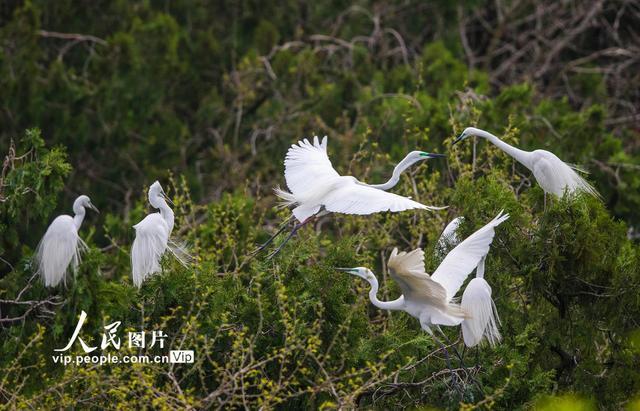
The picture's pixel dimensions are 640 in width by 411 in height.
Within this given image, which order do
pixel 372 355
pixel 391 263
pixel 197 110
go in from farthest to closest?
pixel 197 110, pixel 372 355, pixel 391 263

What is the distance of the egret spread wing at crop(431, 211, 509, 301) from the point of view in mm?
6020

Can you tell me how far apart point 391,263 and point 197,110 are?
24.3ft

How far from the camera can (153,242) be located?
23.0ft

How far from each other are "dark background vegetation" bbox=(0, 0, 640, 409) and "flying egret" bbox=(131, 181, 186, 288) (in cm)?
17

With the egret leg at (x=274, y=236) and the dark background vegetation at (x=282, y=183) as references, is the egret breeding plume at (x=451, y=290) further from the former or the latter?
the egret leg at (x=274, y=236)

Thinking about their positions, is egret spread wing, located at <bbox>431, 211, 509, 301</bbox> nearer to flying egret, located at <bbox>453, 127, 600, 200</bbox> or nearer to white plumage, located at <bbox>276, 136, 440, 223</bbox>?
white plumage, located at <bbox>276, 136, 440, 223</bbox>

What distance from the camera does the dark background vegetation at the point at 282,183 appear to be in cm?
614

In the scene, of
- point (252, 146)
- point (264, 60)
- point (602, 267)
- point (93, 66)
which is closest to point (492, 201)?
point (602, 267)

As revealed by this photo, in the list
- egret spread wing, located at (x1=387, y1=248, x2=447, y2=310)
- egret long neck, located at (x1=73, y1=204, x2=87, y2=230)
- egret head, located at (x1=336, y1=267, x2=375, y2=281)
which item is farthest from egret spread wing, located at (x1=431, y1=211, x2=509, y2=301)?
egret long neck, located at (x1=73, y1=204, x2=87, y2=230)

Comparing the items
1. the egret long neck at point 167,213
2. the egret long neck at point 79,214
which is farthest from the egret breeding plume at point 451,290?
the egret long neck at point 79,214

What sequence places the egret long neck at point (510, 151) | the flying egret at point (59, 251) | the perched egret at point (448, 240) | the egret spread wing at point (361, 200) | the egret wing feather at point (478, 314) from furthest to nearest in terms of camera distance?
the egret long neck at point (510, 151) < the flying egret at point (59, 251) < the perched egret at point (448, 240) < the egret spread wing at point (361, 200) < the egret wing feather at point (478, 314)

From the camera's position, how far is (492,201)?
644 cm

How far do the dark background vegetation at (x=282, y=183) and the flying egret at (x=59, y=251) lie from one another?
0.32ft

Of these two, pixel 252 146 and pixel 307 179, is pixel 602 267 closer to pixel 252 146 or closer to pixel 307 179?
pixel 307 179
